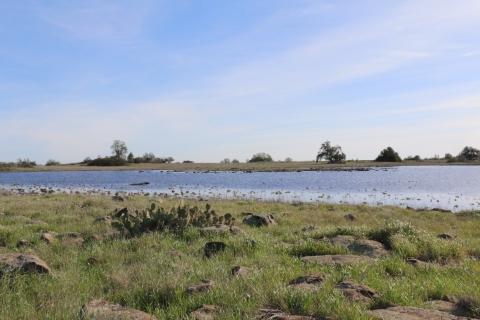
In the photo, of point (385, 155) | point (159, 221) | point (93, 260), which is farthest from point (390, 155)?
point (93, 260)

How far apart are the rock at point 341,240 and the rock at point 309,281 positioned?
10.0 ft

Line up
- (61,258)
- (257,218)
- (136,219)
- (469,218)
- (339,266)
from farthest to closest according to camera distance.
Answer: (469,218) → (257,218) → (136,219) → (61,258) → (339,266)

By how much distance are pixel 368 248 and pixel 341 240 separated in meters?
0.94

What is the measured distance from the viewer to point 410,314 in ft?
14.5

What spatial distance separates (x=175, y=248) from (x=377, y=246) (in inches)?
181

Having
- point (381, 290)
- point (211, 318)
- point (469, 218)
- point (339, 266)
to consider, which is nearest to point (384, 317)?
point (381, 290)

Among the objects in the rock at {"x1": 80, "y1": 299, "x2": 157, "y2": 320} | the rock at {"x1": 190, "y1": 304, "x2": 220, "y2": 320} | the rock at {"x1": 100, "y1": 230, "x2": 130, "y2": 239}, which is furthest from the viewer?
the rock at {"x1": 100, "y1": 230, "x2": 130, "y2": 239}

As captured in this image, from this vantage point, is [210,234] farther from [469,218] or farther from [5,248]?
[469,218]

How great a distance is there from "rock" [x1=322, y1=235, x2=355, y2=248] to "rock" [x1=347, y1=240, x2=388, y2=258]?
23cm

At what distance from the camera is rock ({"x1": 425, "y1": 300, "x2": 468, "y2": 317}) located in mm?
4657

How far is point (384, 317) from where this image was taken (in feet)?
14.1

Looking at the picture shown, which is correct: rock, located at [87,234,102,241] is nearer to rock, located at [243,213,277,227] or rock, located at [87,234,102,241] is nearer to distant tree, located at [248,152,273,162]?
rock, located at [243,213,277,227]

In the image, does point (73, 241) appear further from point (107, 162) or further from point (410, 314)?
point (107, 162)

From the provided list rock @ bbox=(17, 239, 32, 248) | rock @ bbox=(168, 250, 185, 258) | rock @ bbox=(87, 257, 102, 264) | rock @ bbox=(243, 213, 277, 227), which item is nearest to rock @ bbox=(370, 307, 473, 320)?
rock @ bbox=(168, 250, 185, 258)
